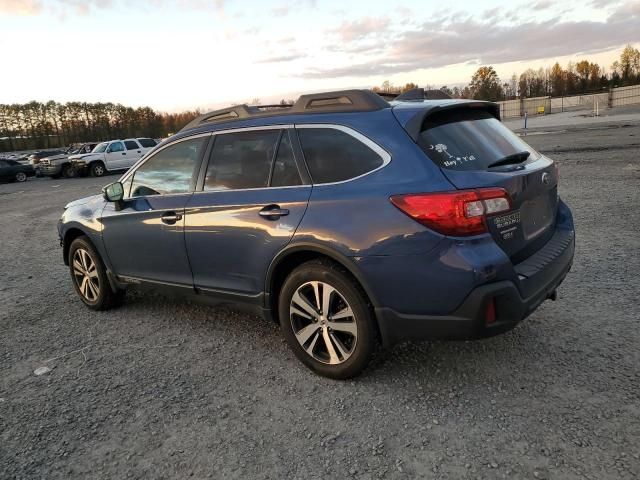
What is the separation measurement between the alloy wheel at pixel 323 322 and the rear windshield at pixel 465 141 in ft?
3.49

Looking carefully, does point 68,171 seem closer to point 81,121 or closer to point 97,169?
point 97,169

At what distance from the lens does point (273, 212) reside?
3414mm

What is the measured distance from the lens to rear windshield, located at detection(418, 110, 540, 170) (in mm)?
2994

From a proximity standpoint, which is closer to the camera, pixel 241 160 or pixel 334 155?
pixel 334 155

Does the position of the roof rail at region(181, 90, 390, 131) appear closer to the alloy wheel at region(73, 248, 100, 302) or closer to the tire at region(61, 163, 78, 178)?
the alloy wheel at region(73, 248, 100, 302)

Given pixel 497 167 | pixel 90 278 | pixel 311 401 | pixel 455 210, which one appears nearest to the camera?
pixel 455 210

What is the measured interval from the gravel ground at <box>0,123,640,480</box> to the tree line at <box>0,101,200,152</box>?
3767 inches

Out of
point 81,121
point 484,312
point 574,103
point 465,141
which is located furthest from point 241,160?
point 81,121

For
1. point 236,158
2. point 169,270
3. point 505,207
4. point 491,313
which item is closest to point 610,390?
point 491,313

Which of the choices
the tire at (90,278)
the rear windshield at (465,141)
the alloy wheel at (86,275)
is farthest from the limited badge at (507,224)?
the alloy wheel at (86,275)

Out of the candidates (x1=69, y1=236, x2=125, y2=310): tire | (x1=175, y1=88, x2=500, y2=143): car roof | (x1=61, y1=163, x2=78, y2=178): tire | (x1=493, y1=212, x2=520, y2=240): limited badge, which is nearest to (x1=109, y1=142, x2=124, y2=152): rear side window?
(x1=61, y1=163, x2=78, y2=178): tire

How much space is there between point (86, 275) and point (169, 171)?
171cm

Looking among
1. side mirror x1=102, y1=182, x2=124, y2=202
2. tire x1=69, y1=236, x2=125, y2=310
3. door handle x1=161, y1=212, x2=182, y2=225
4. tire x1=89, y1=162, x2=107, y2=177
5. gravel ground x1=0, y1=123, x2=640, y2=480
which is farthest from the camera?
tire x1=89, y1=162, x2=107, y2=177

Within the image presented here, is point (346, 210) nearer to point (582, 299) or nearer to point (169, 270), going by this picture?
point (169, 270)
